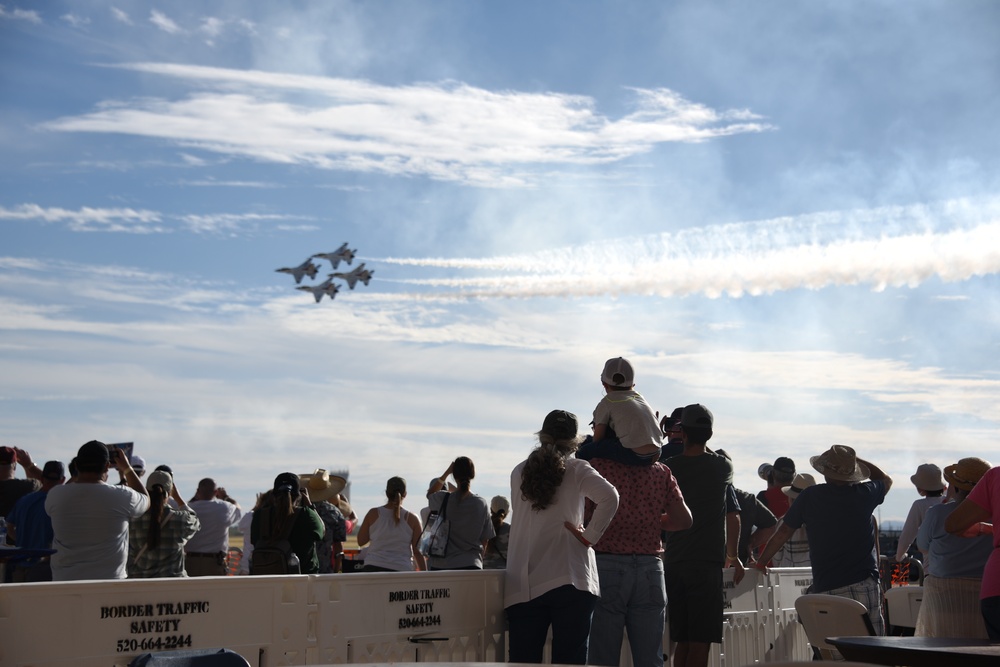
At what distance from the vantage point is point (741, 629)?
28.0 feet

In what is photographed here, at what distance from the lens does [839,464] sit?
7711 millimetres

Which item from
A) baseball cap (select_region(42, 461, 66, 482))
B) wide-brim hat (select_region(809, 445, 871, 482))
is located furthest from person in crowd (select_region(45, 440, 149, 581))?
wide-brim hat (select_region(809, 445, 871, 482))

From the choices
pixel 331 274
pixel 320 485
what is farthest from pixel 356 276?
pixel 320 485

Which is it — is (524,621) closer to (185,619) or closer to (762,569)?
(185,619)

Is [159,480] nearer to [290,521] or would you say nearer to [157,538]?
[157,538]

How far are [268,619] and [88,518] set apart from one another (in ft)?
5.53

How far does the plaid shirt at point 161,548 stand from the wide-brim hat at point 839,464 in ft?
14.9

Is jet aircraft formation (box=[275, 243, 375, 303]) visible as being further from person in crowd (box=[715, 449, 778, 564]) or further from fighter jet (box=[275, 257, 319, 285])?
person in crowd (box=[715, 449, 778, 564])

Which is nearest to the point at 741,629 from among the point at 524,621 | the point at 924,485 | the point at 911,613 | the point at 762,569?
the point at 762,569

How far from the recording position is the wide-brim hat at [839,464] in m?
7.70

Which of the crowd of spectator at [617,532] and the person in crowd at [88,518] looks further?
the person in crowd at [88,518]

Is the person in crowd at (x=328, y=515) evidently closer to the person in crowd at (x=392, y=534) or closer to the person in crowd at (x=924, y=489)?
the person in crowd at (x=392, y=534)

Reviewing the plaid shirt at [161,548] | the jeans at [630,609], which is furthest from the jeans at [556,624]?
the plaid shirt at [161,548]

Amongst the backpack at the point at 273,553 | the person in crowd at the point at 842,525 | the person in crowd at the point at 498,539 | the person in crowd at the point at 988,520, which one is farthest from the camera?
the person in crowd at the point at 498,539
